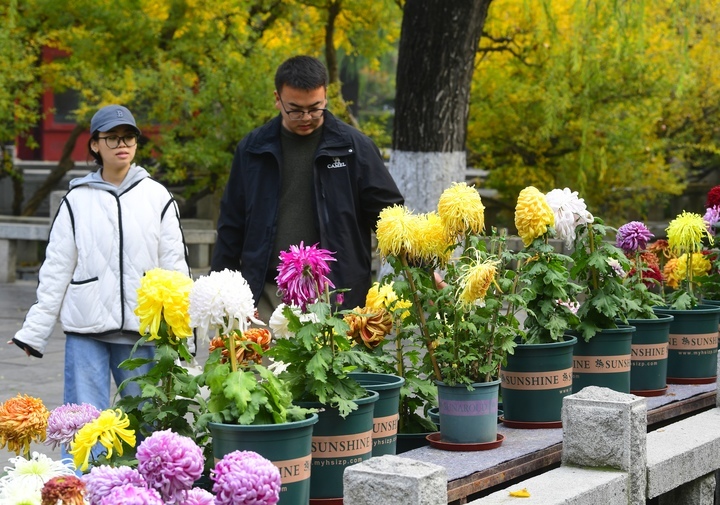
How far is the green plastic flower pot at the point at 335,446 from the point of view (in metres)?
3.27

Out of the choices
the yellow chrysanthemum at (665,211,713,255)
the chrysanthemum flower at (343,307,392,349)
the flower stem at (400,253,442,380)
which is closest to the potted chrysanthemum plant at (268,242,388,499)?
the chrysanthemum flower at (343,307,392,349)

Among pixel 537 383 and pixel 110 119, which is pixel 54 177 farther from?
pixel 537 383

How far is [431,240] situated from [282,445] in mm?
1143

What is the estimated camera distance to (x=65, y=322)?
4941 mm

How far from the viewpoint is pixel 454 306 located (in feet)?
12.5

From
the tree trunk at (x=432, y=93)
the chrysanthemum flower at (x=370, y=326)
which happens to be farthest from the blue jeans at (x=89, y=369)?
the tree trunk at (x=432, y=93)

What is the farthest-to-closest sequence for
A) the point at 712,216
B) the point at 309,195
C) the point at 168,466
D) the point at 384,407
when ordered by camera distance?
the point at 712,216 → the point at 309,195 → the point at 384,407 → the point at 168,466

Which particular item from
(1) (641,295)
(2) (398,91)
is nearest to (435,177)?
(2) (398,91)

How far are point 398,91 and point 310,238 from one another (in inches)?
157

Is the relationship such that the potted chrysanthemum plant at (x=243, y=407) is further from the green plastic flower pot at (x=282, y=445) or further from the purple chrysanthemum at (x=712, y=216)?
the purple chrysanthemum at (x=712, y=216)

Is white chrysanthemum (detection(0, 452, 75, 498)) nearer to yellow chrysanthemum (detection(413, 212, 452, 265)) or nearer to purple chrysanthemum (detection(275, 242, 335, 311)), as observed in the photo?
purple chrysanthemum (detection(275, 242, 335, 311))

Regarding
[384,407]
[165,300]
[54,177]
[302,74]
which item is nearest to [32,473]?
[165,300]

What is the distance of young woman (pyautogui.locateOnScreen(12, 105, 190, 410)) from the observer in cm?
490

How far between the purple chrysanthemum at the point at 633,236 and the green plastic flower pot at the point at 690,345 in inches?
12.4
